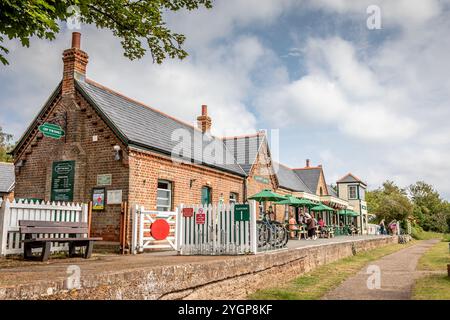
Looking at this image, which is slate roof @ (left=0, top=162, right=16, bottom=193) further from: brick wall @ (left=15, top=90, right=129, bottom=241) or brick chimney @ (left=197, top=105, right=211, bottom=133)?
brick wall @ (left=15, top=90, right=129, bottom=241)

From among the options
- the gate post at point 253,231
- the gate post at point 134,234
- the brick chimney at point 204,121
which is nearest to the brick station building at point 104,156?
the gate post at point 134,234

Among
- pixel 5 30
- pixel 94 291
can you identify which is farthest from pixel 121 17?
pixel 94 291

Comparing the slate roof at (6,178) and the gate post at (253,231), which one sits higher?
the slate roof at (6,178)

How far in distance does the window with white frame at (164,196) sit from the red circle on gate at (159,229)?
1936mm

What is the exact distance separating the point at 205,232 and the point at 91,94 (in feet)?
23.5

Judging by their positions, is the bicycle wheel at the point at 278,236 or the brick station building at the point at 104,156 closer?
the bicycle wheel at the point at 278,236

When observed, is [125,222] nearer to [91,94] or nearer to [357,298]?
[91,94]

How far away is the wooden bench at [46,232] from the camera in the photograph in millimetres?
8312

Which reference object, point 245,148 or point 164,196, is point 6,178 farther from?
point 164,196

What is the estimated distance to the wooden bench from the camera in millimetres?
8312

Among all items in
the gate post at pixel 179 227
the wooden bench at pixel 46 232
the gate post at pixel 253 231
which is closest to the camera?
the wooden bench at pixel 46 232

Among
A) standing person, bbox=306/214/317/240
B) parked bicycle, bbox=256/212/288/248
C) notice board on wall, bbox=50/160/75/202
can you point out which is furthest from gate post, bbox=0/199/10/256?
standing person, bbox=306/214/317/240

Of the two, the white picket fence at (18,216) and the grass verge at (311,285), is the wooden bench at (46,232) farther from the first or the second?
the grass verge at (311,285)

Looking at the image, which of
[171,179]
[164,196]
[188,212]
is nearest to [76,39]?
[171,179]
